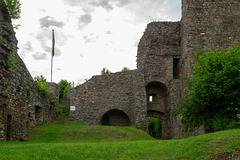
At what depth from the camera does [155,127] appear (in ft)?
145

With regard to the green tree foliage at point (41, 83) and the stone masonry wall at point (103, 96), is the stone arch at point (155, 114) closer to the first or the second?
the stone masonry wall at point (103, 96)

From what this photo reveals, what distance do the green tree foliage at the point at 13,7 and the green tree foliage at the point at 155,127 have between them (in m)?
30.7

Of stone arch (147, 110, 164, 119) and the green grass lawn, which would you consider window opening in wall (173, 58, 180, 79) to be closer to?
stone arch (147, 110, 164, 119)

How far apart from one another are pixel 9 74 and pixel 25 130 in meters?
4.13

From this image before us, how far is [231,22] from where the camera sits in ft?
81.4

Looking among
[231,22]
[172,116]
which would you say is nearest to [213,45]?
[231,22]

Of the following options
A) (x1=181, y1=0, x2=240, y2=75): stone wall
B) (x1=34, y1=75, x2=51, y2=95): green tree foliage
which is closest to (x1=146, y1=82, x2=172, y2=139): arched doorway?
(x1=181, y1=0, x2=240, y2=75): stone wall

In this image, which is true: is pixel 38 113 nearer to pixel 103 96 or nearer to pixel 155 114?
pixel 103 96

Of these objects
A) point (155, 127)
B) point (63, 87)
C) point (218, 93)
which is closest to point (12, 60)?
point (218, 93)

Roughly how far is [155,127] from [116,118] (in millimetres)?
19081

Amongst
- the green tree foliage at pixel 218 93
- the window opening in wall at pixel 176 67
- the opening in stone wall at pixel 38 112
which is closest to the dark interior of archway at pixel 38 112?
Result: the opening in stone wall at pixel 38 112

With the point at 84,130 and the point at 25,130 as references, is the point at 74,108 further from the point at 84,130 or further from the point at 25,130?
the point at 25,130

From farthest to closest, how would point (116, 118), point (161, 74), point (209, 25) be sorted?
1. point (161, 74)
2. point (116, 118)
3. point (209, 25)

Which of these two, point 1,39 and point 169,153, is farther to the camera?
Answer: point 1,39
